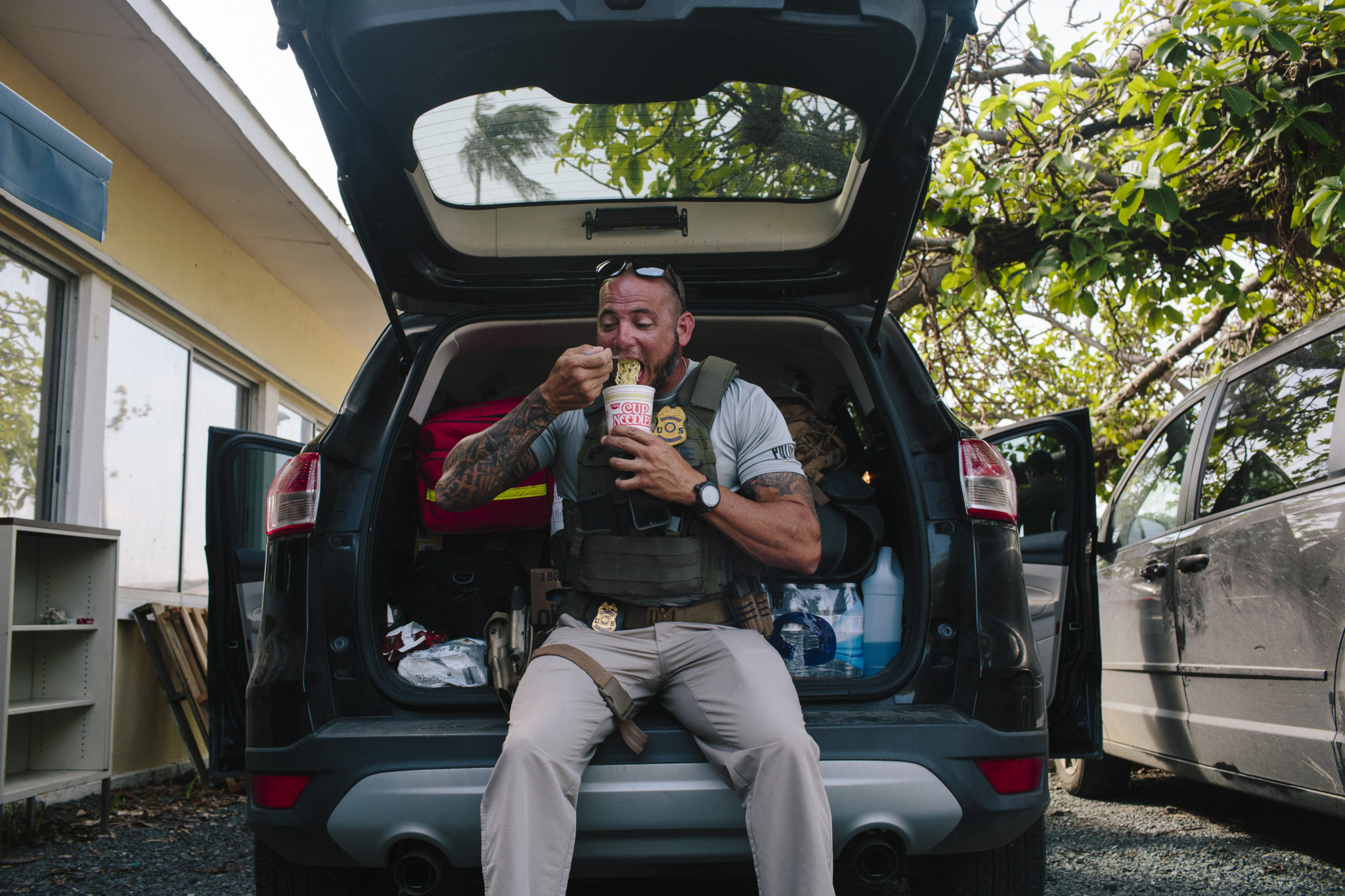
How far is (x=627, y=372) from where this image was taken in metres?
2.39

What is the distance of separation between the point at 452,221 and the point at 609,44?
2.75 feet

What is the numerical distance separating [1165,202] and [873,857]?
12.3ft

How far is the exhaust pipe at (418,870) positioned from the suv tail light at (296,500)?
0.73 metres

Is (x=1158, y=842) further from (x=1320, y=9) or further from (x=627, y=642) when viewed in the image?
(x=1320, y=9)

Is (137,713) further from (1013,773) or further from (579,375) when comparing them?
(1013,773)

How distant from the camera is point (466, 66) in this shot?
2.24 metres

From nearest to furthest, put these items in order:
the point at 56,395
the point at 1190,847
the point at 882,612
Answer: the point at 882,612, the point at 1190,847, the point at 56,395

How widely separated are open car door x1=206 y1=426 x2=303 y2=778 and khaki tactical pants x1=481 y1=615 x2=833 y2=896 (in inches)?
34.0

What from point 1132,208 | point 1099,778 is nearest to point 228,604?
point 1099,778

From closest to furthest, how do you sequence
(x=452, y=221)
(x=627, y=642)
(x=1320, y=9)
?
(x=627, y=642), (x=452, y=221), (x=1320, y=9)

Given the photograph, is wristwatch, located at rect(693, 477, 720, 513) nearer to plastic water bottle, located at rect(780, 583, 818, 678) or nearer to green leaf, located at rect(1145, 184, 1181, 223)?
plastic water bottle, located at rect(780, 583, 818, 678)

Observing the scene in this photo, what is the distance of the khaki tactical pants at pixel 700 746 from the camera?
1.91 m

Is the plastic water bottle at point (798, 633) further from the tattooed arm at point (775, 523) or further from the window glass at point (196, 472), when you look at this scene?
the window glass at point (196, 472)

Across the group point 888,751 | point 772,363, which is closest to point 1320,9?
point 772,363
